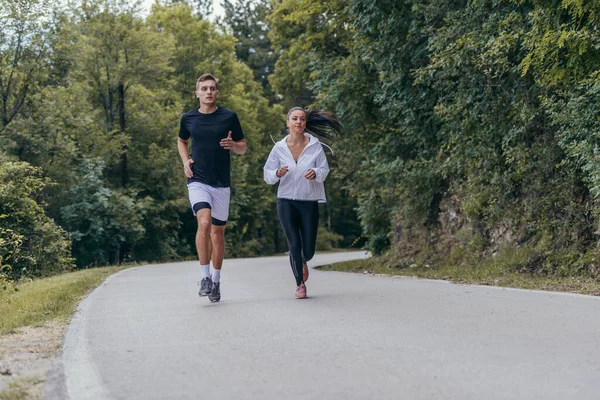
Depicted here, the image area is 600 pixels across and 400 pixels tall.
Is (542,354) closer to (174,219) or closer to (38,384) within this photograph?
(38,384)

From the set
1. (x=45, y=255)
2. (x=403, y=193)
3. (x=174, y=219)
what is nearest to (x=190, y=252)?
(x=174, y=219)

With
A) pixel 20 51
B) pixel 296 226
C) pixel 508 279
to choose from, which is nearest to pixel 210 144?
pixel 296 226

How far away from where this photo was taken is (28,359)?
575cm

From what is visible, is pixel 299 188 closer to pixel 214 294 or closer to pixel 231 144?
pixel 231 144

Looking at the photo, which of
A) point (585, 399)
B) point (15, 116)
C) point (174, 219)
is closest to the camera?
point (585, 399)

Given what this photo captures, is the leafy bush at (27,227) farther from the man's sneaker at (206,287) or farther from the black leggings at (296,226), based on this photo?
the black leggings at (296,226)

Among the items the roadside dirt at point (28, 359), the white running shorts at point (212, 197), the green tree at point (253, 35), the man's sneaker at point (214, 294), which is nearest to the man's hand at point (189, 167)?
the white running shorts at point (212, 197)

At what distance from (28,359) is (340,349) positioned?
2075 millimetres

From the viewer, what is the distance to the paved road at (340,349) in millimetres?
4547

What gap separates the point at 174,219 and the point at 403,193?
2524 cm

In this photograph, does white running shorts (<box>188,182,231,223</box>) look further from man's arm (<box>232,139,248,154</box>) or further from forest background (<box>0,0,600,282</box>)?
forest background (<box>0,0,600,282</box>)

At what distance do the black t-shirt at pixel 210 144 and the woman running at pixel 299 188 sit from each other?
0.59m

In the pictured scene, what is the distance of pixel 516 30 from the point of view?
40.5ft

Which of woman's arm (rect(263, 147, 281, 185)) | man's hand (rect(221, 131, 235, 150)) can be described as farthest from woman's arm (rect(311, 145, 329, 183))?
man's hand (rect(221, 131, 235, 150))
